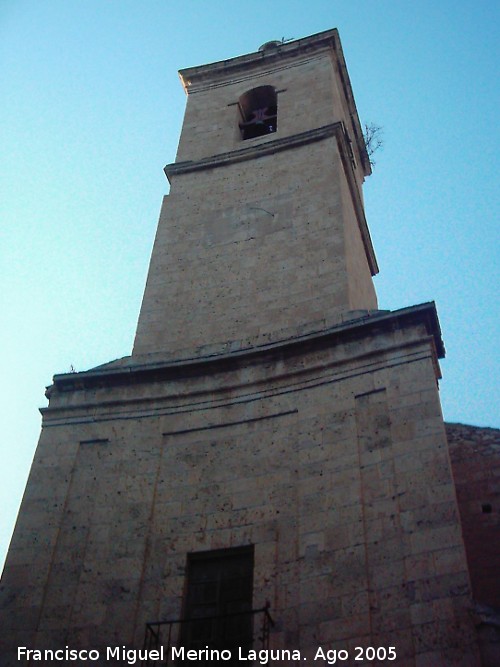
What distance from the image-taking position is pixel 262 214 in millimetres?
17156

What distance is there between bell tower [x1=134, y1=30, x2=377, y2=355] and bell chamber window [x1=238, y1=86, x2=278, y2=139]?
28 millimetres

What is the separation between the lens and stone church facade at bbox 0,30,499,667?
10570 mm

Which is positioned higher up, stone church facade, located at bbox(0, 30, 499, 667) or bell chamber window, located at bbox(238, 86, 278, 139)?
bell chamber window, located at bbox(238, 86, 278, 139)

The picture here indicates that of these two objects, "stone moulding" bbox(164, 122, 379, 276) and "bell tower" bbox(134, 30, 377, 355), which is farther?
"stone moulding" bbox(164, 122, 379, 276)

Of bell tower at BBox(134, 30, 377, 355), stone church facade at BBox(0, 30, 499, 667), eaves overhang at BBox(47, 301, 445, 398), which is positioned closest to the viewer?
stone church facade at BBox(0, 30, 499, 667)

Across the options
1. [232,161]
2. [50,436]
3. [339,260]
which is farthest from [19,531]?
[232,161]

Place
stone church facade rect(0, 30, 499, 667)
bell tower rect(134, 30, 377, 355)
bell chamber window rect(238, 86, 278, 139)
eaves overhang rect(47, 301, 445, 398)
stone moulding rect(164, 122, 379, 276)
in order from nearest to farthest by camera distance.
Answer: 1. stone church facade rect(0, 30, 499, 667)
2. eaves overhang rect(47, 301, 445, 398)
3. bell tower rect(134, 30, 377, 355)
4. stone moulding rect(164, 122, 379, 276)
5. bell chamber window rect(238, 86, 278, 139)

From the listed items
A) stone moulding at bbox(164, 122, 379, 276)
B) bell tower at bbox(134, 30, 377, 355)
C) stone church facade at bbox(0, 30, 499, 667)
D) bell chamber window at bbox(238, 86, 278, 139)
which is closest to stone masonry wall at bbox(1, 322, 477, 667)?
stone church facade at bbox(0, 30, 499, 667)

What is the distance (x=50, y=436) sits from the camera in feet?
45.3

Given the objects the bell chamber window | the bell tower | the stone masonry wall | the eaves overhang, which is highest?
the bell chamber window

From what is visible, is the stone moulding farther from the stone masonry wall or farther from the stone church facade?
the stone masonry wall

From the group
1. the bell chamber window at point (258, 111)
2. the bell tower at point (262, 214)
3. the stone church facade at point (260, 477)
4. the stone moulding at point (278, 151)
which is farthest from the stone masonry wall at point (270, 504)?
the bell chamber window at point (258, 111)

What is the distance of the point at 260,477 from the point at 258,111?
11.8 m

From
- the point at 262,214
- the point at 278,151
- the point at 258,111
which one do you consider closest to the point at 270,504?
the point at 262,214
